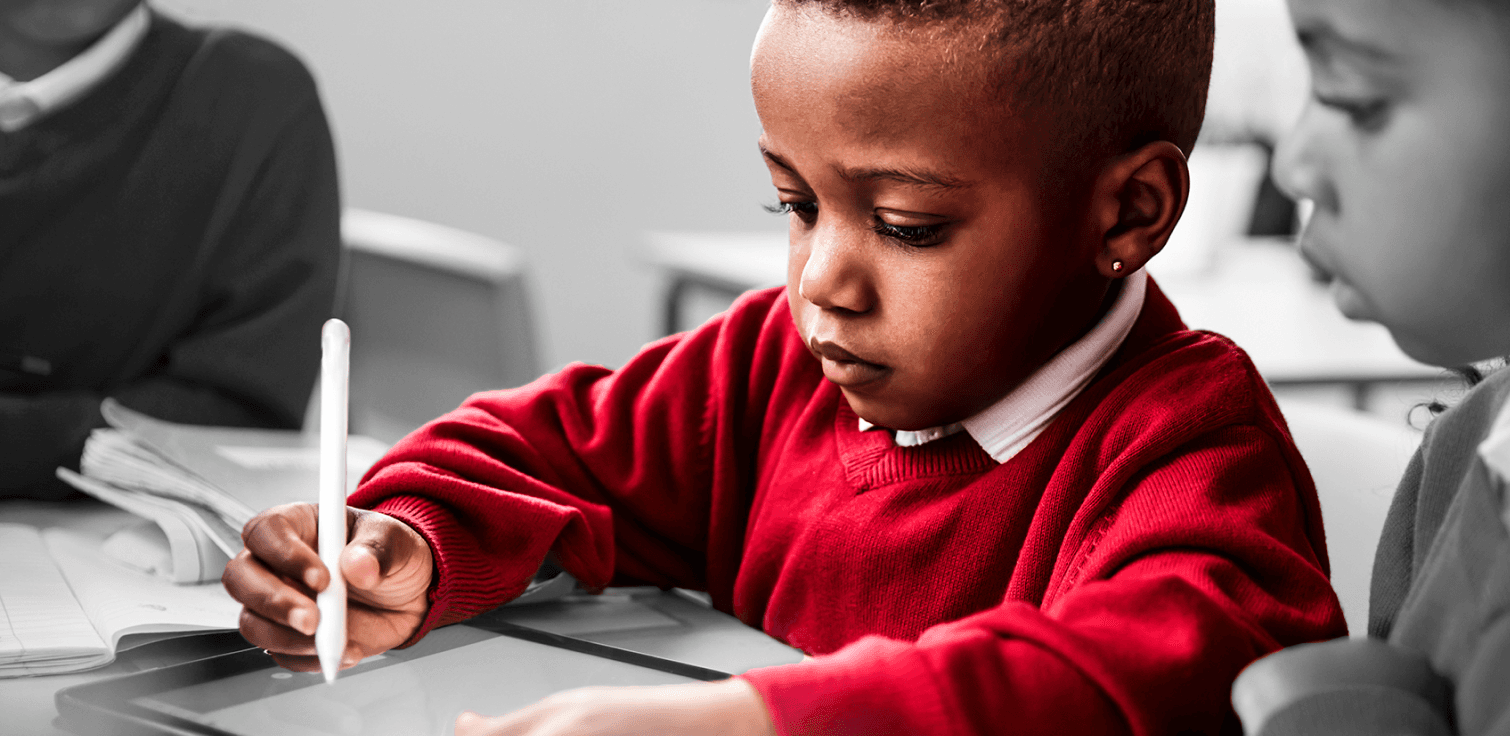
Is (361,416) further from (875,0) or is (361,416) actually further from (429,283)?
(875,0)

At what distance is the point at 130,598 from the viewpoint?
2.03ft

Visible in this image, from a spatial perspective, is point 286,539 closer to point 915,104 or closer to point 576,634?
point 576,634

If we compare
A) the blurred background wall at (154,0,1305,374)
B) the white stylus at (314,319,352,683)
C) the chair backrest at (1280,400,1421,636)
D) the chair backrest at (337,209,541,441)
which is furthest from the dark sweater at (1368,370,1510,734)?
the blurred background wall at (154,0,1305,374)

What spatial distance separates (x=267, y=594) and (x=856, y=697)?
26 centimetres

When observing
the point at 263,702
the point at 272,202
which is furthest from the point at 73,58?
the point at 263,702

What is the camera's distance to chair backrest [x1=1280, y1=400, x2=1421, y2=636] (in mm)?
667

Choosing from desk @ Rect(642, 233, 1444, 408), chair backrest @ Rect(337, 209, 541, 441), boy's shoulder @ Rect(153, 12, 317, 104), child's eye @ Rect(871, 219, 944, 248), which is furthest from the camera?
desk @ Rect(642, 233, 1444, 408)

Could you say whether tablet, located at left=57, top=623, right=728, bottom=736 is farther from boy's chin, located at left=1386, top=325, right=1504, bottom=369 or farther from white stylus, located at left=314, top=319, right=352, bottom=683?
boy's chin, located at left=1386, top=325, right=1504, bottom=369

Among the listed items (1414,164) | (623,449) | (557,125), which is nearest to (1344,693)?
(1414,164)

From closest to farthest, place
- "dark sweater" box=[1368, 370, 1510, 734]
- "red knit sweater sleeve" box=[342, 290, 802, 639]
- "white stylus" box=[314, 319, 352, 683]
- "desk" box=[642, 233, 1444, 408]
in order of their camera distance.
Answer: "dark sweater" box=[1368, 370, 1510, 734], "white stylus" box=[314, 319, 352, 683], "red knit sweater sleeve" box=[342, 290, 802, 639], "desk" box=[642, 233, 1444, 408]

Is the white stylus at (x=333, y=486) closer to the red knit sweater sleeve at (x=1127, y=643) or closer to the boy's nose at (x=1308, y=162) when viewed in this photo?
the red knit sweater sleeve at (x=1127, y=643)

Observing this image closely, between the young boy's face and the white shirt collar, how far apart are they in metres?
0.02

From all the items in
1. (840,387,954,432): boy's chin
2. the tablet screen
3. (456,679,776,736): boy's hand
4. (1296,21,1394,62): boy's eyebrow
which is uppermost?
(1296,21,1394,62): boy's eyebrow

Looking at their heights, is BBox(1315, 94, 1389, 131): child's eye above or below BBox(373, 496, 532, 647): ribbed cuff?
above
